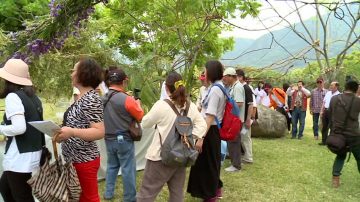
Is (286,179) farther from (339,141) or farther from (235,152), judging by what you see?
(339,141)

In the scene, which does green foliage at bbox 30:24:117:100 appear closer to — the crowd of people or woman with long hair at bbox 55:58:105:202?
the crowd of people

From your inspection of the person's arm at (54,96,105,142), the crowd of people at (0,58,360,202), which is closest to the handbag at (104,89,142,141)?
the crowd of people at (0,58,360,202)

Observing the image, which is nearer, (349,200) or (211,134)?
(211,134)

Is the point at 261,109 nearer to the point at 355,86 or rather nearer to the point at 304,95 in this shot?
the point at 304,95

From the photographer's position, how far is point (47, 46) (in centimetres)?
344

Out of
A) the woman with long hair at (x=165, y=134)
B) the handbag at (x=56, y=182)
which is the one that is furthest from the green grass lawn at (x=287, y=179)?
the handbag at (x=56, y=182)

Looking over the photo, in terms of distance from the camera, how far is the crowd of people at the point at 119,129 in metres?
2.95

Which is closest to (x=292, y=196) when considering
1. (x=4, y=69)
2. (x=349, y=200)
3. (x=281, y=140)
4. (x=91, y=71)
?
(x=349, y=200)

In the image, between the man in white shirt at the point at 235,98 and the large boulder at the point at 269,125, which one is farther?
the large boulder at the point at 269,125

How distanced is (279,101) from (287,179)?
631cm

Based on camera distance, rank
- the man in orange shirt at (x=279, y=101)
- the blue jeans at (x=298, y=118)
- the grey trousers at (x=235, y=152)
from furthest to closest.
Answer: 1. the man in orange shirt at (x=279, y=101)
2. the blue jeans at (x=298, y=118)
3. the grey trousers at (x=235, y=152)

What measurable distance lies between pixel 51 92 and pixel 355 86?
4.48 metres

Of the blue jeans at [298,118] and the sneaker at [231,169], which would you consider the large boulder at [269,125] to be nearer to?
the blue jeans at [298,118]

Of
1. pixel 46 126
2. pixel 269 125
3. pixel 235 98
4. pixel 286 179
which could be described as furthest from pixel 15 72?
pixel 269 125
